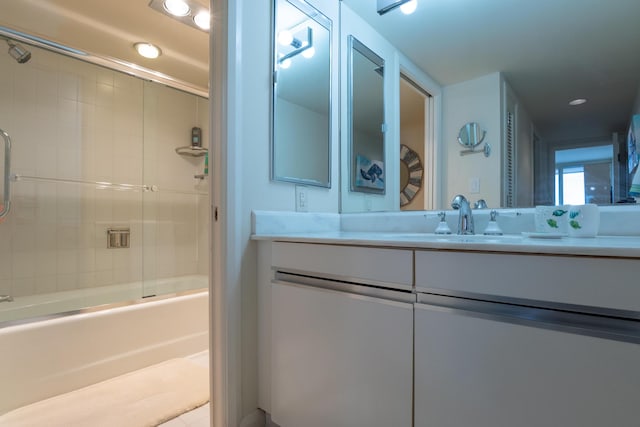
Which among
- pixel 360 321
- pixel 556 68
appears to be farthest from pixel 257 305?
pixel 556 68

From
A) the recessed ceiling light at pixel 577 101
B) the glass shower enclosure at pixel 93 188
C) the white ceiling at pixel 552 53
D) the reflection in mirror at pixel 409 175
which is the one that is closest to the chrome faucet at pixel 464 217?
the reflection in mirror at pixel 409 175

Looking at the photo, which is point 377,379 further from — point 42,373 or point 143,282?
point 143,282

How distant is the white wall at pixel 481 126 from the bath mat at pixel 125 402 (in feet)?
5.16

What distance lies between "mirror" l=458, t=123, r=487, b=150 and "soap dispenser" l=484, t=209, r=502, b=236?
329 millimetres

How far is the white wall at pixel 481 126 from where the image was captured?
1338 mm

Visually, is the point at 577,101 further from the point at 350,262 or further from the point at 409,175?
the point at 350,262

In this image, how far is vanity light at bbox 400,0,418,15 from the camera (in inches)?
61.1

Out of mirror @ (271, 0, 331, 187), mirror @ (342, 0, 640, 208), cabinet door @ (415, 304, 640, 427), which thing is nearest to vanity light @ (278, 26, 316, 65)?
mirror @ (271, 0, 331, 187)

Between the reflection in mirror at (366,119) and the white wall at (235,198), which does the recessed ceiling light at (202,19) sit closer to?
the white wall at (235,198)

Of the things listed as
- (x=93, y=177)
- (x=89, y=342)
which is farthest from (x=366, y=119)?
(x=93, y=177)

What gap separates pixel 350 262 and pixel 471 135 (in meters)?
0.89

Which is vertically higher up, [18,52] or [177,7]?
[177,7]

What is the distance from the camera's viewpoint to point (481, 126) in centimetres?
138

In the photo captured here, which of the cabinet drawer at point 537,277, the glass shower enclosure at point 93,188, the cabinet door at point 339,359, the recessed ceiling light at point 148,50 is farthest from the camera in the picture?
the recessed ceiling light at point 148,50
